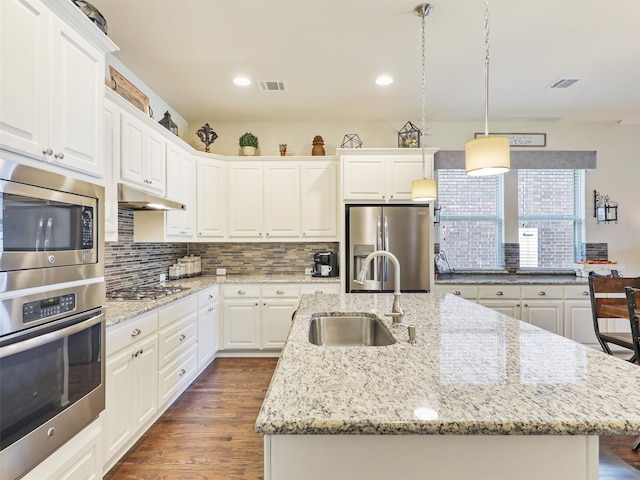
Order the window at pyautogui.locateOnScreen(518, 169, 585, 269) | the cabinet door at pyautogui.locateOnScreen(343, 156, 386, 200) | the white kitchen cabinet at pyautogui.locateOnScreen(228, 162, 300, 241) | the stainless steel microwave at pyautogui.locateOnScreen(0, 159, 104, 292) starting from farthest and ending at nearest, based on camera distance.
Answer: the window at pyautogui.locateOnScreen(518, 169, 585, 269) → the white kitchen cabinet at pyautogui.locateOnScreen(228, 162, 300, 241) → the cabinet door at pyautogui.locateOnScreen(343, 156, 386, 200) → the stainless steel microwave at pyautogui.locateOnScreen(0, 159, 104, 292)

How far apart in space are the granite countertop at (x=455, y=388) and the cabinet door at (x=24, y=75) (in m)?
1.25

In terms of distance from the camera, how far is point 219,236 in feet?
13.0

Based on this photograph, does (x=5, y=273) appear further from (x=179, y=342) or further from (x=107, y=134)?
(x=179, y=342)

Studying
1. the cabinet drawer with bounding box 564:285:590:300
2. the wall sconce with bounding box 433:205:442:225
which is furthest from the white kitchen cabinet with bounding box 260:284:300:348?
the cabinet drawer with bounding box 564:285:590:300

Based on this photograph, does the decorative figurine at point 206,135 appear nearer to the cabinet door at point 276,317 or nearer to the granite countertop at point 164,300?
the granite countertop at point 164,300

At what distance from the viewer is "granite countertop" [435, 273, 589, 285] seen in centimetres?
370

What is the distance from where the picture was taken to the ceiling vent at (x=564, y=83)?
317cm

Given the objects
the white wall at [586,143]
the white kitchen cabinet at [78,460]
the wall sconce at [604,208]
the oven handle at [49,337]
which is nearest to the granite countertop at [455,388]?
the oven handle at [49,337]

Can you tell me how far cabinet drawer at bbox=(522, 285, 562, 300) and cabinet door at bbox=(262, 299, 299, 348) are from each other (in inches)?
101

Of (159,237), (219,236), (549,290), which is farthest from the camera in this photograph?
(219,236)

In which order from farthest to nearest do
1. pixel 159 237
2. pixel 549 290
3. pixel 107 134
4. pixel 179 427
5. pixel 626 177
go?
pixel 626 177 → pixel 549 290 → pixel 159 237 → pixel 179 427 → pixel 107 134

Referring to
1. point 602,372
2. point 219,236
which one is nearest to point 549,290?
point 602,372

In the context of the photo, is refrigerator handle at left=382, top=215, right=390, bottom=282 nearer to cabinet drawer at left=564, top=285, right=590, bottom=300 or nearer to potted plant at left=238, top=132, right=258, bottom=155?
potted plant at left=238, top=132, right=258, bottom=155

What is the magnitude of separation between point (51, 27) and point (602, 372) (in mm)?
2377
